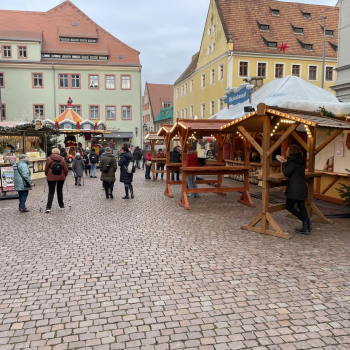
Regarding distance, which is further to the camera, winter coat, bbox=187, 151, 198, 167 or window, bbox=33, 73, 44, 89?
window, bbox=33, 73, 44, 89

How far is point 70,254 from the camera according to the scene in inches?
230

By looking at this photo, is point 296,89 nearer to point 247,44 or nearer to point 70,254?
point 70,254

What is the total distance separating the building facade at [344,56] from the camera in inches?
575

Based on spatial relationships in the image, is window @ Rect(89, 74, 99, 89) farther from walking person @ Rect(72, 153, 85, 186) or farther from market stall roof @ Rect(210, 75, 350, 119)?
market stall roof @ Rect(210, 75, 350, 119)

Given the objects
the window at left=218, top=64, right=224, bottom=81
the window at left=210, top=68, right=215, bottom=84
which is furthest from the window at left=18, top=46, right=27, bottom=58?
the window at left=218, top=64, right=224, bottom=81

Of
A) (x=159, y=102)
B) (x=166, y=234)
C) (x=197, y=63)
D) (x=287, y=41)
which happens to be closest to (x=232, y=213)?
(x=166, y=234)

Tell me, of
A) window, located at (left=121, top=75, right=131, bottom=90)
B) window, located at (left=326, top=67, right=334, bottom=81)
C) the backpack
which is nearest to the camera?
the backpack

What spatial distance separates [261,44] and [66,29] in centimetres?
2077

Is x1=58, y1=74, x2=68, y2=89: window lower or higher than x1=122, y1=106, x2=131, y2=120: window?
higher

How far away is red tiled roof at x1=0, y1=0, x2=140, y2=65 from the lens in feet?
125

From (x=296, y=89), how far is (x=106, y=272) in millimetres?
9902

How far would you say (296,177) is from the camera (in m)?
6.96

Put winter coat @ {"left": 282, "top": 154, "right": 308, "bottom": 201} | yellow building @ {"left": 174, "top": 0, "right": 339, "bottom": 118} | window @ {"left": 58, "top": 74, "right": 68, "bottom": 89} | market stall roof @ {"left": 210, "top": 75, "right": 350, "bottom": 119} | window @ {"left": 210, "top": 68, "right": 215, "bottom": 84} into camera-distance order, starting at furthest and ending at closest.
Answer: window @ {"left": 58, "top": 74, "right": 68, "bottom": 89} → window @ {"left": 210, "top": 68, "right": 215, "bottom": 84} → yellow building @ {"left": 174, "top": 0, "right": 339, "bottom": 118} → market stall roof @ {"left": 210, "top": 75, "right": 350, "bottom": 119} → winter coat @ {"left": 282, "top": 154, "right": 308, "bottom": 201}

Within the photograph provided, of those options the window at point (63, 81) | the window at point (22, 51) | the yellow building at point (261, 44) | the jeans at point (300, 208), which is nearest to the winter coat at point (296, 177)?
the jeans at point (300, 208)
